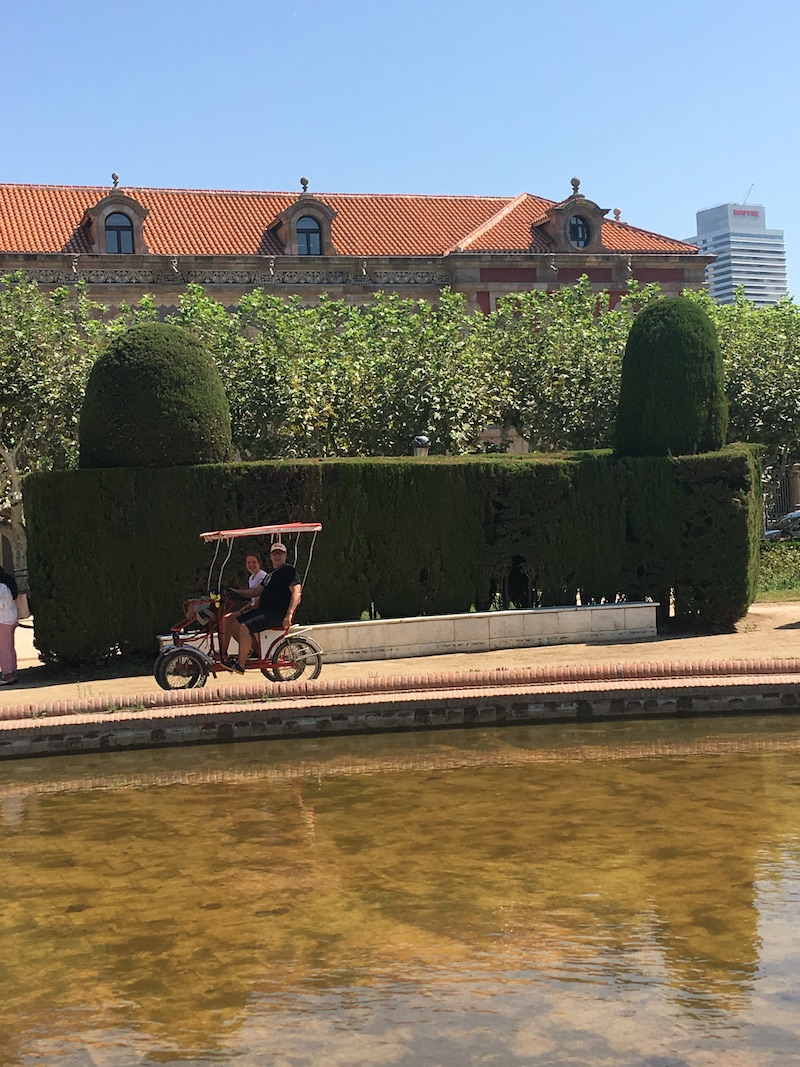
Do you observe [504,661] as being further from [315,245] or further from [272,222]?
[272,222]

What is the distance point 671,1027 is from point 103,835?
4.80 meters

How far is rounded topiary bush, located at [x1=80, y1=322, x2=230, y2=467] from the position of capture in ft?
52.8

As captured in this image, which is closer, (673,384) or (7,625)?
(7,625)

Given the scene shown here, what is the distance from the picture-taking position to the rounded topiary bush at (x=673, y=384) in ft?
59.7

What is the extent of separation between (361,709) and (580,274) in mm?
37455

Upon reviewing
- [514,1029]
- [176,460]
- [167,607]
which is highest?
[176,460]

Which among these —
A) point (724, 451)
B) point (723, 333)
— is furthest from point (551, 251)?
point (724, 451)

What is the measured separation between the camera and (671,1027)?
512 cm

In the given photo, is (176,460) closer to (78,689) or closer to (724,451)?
(78,689)

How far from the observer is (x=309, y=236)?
151ft

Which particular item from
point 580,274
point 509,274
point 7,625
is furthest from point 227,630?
point 580,274

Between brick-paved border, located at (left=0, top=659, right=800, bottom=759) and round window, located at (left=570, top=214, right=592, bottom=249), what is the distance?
37103 millimetres

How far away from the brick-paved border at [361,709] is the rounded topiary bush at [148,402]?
454cm

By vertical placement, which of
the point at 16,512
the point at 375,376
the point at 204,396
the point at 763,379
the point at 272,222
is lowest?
the point at 16,512
